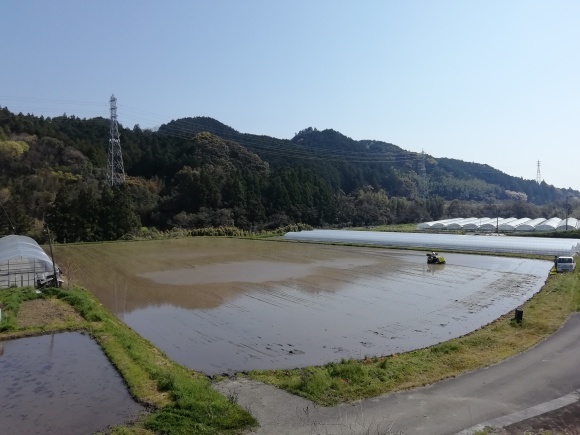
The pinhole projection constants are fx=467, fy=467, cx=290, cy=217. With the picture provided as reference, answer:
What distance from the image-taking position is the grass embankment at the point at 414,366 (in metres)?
9.01

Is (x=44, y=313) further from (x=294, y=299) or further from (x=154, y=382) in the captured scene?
(x=294, y=299)

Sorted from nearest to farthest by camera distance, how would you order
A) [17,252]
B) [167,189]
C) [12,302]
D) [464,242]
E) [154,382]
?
[154,382] < [12,302] < [17,252] < [464,242] < [167,189]

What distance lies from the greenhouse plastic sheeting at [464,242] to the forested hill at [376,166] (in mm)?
42246

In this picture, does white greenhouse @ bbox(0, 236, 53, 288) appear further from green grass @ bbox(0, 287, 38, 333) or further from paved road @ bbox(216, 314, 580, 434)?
paved road @ bbox(216, 314, 580, 434)

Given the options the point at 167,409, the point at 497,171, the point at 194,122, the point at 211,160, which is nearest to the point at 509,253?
the point at 167,409

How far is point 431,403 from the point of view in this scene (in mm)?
8406

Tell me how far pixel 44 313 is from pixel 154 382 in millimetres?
7655

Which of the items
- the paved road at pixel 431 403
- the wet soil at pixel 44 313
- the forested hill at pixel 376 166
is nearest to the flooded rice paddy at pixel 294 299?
the wet soil at pixel 44 313

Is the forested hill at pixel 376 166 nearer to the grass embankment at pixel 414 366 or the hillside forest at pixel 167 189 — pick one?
the hillside forest at pixel 167 189

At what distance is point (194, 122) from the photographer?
12219cm

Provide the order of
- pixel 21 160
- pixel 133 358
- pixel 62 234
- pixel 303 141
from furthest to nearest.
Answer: pixel 303 141, pixel 21 160, pixel 62 234, pixel 133 358

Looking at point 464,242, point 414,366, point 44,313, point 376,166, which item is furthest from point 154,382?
point 376,166

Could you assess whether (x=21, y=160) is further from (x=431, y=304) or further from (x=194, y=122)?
(x=194, y=122)

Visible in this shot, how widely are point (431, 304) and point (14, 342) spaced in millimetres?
13580
